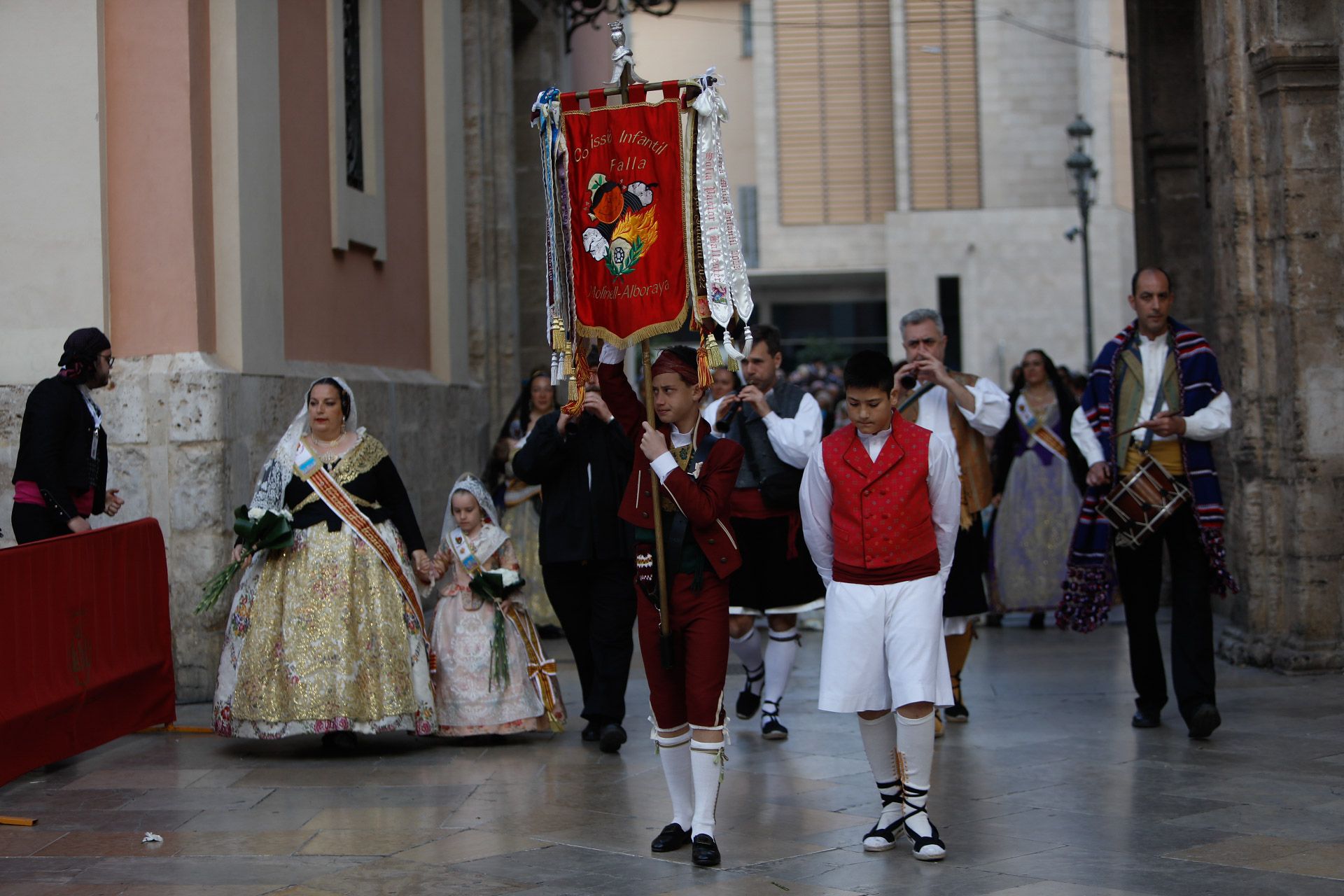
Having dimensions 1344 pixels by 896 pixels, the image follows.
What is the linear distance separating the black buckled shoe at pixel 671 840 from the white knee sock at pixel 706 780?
0.09m

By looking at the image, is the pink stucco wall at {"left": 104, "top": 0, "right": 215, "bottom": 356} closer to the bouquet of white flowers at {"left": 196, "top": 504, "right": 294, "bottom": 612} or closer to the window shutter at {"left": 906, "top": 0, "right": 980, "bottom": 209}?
the bouquet of white flowers at {"left": 196, "top": 504, "right": 294, "bottom": 612}

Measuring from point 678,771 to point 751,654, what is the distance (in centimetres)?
261

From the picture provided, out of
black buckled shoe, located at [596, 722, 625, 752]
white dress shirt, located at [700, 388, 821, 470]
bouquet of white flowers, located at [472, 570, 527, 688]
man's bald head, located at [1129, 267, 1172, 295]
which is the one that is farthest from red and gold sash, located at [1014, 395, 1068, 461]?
black buckled shoe, located at [596, 722, 625, 752]

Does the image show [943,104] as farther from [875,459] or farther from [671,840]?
[671,840]

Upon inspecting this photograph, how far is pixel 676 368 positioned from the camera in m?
6.03

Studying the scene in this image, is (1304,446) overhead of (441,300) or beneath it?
beneath

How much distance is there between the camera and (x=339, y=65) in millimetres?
11555

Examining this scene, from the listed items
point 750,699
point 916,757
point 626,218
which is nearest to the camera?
point 916,757

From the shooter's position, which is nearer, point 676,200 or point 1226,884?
point 1226,884

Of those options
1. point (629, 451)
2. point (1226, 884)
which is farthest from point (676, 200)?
point (1226, 884)

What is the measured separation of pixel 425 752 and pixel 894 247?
3386cm

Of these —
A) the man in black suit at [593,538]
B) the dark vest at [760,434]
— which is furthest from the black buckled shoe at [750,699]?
the dark vest at [760,434]

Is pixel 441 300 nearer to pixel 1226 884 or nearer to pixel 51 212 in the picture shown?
pixel 51 212

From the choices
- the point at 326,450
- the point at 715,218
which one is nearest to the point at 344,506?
the point at 326,450
